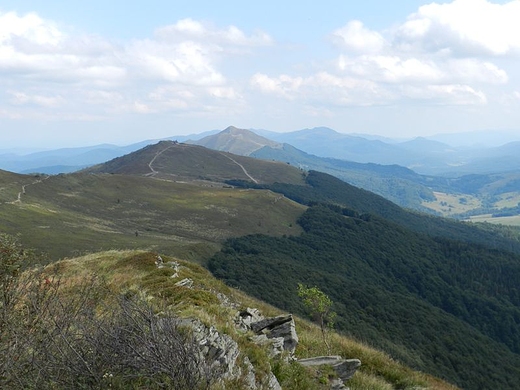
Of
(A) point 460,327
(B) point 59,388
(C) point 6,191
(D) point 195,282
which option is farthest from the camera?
(C) point 6,191

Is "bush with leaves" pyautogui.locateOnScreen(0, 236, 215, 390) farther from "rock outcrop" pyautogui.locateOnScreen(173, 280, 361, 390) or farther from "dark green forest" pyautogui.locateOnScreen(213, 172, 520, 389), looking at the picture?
"dark green forest" pyautogui.locateOnScreen(213, 172, 520, 389)

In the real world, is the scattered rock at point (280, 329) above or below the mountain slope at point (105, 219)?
above

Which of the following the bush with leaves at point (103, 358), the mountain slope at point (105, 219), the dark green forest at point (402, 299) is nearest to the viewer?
the bush with leaves at point (103, 358)

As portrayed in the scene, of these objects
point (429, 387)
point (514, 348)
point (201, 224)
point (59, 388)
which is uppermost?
point (59, 388)

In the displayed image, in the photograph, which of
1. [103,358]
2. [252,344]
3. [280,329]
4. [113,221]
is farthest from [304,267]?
[103,358]

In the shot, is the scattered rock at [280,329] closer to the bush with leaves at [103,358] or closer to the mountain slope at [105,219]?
the bush with leaves at [103,358]

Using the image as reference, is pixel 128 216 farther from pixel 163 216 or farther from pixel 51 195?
pixel 51 195

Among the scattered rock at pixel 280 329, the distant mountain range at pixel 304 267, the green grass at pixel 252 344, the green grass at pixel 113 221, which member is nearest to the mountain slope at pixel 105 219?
the green grass at pixel 113 221

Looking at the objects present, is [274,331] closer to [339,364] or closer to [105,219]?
[339,364]

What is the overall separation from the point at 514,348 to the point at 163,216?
15074 centimetres

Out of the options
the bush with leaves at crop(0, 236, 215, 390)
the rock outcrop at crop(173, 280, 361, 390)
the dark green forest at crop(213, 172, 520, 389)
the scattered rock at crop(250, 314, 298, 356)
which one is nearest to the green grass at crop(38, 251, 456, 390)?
the rock outcrop at crop(173, 280, 361, 390)

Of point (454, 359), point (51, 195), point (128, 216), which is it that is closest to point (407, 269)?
point (454, 359)

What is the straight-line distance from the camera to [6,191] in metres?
145

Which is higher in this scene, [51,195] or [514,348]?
[51,195]
